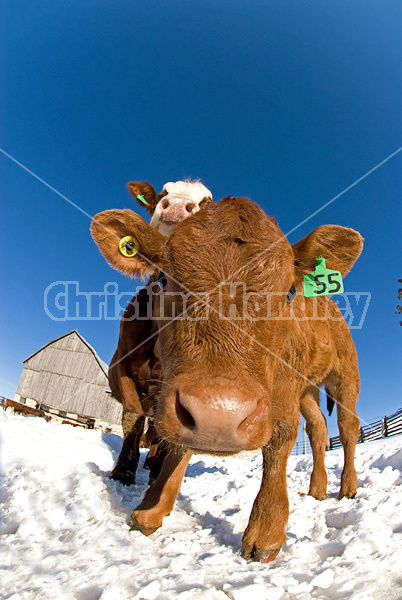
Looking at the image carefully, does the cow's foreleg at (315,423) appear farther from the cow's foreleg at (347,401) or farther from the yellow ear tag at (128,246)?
the yellow ear tag at (128,246)

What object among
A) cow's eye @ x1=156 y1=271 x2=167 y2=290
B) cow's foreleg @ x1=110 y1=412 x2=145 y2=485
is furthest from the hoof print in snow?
cow's eye @ x1=156 y1=271 x2=167 y2=290

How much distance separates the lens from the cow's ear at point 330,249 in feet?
9.96

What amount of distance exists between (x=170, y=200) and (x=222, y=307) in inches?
139

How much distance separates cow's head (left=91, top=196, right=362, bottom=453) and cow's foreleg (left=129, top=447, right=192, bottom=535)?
73 centimetres

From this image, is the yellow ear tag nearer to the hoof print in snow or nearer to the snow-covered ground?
the snow-covered ground

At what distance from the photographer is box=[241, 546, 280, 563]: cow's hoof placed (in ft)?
6.83

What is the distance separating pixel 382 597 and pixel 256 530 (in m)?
0.92

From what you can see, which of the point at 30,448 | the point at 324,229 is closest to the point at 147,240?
the point at 324,229

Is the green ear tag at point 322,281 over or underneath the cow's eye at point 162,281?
over

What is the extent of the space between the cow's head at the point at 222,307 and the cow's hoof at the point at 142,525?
0.99 metres

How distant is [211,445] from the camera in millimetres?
1608

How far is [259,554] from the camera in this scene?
2100 mm

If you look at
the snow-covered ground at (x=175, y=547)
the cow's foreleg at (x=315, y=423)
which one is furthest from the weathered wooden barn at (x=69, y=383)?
the snow-covered ground at (x=175, y=547)

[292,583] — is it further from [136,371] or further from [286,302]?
[136,371]
